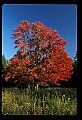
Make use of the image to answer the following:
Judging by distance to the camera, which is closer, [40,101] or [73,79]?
[73,79]

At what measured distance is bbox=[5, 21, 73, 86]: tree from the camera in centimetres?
363

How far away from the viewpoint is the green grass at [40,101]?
3.55m

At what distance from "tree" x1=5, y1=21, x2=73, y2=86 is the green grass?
0.52ft

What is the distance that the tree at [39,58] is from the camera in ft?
11.9

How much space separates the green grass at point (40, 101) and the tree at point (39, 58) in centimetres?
16

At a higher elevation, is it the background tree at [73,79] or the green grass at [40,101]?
the background tree at [73,79]

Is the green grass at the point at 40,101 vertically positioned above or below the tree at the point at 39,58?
below

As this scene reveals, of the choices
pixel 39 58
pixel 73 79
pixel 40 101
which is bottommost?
pixel 40 101

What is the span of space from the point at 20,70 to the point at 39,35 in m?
0.59

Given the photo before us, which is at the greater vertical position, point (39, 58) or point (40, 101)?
point (39, 58)

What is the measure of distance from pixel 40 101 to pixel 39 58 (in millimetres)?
630

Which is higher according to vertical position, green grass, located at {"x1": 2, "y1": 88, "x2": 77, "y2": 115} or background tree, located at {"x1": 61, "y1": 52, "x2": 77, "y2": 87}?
→ background tree, located at {"x1": 61, "y1": 52, "x2": 77, "y2": 87}

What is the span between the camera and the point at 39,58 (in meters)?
3.69
